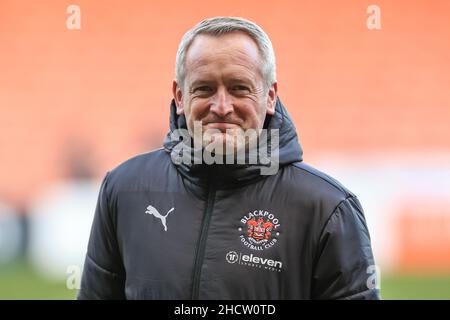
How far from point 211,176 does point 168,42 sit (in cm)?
696

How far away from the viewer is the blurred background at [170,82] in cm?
793

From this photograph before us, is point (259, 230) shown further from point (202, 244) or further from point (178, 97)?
point (178, 97)

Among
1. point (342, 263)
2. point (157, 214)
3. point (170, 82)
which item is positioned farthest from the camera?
point (170, 82)

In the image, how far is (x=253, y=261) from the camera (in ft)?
5.48

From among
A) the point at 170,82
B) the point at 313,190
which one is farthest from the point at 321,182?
the point at 170,82

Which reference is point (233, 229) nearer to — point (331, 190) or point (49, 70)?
point (331, 190)

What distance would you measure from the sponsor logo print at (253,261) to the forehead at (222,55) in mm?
388

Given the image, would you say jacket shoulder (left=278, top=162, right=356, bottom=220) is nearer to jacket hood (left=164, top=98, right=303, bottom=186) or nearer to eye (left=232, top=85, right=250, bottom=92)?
jacket hood (left=164, top=98, right=303, bottom=186)

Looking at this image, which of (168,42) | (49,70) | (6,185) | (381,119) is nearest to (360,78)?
(381,119)

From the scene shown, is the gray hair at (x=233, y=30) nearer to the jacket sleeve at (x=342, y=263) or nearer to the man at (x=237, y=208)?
the man at (x=237, y=208)

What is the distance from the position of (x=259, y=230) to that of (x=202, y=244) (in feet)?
0.41

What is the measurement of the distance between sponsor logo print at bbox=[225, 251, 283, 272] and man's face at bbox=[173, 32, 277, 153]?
0.79ft

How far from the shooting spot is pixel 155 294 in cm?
170

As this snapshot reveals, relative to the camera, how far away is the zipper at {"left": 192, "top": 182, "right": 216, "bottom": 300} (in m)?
1.67
